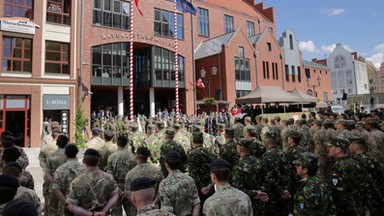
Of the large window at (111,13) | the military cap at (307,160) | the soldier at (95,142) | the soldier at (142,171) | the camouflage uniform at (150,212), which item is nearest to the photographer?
the camouflage uniform at (150,212)

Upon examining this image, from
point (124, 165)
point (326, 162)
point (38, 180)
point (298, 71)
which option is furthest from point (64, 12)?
point (298, 71)

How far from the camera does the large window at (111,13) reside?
2298 cm

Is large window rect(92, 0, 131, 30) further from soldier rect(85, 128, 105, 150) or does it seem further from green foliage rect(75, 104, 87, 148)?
→ soldier rect(85, 128, 105, 150)

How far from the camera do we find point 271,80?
34031 millimetres

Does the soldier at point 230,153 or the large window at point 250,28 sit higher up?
the large window at point 250,28

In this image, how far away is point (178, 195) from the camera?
11.1 ft

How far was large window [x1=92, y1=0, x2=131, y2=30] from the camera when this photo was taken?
75.4ft

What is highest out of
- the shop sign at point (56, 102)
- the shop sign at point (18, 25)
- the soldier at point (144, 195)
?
the shop sign at point (18, 25)

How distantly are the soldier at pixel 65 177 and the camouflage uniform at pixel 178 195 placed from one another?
62.1 inches

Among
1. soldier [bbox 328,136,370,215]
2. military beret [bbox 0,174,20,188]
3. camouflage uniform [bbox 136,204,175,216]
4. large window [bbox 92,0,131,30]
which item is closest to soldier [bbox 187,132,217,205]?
soldier [bbox 328,136,370,215]

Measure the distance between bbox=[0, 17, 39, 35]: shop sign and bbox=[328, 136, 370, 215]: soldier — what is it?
20.7m

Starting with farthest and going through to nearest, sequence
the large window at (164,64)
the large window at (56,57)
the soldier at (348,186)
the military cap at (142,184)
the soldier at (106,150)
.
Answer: the large window at (164,64) → the large window at (56,57) → the soldier at (106,150) → the soldier at (348,186) → the military cap at (142,184)

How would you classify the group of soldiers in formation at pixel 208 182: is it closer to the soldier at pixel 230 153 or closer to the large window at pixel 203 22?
the soldier at pixel 230 153

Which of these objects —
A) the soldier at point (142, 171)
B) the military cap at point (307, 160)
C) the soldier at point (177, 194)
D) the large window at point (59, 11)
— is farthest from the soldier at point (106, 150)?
the large window at point (59, 11)
